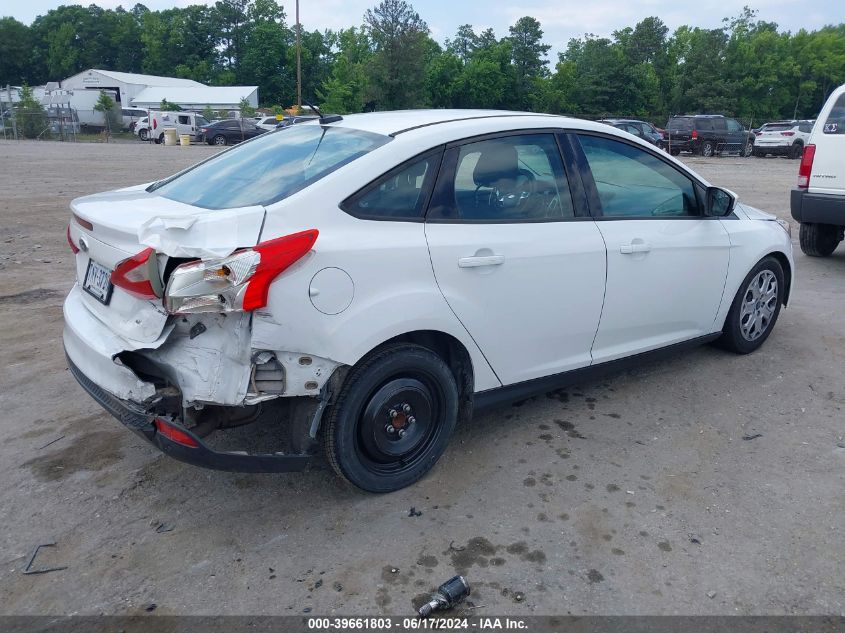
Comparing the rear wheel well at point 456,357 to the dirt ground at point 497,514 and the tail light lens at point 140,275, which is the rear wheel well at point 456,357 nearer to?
the dirt ground at point 497,514

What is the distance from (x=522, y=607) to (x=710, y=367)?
2940 millimetres

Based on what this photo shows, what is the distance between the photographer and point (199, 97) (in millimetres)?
67188

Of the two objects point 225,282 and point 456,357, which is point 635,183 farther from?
point 225,282

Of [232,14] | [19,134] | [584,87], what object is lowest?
[19,134]

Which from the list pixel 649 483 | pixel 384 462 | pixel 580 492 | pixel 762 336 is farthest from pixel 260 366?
pixel 762 336

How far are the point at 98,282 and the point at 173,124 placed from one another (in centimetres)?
4242

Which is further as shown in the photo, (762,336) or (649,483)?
(762,336)

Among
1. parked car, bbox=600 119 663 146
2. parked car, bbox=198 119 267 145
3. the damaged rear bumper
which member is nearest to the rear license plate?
the damaged rear bumper

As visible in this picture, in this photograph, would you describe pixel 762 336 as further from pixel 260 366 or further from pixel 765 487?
pixel 260 366

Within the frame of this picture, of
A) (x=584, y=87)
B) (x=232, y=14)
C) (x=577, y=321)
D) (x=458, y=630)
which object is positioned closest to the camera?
(x=458, y=630)

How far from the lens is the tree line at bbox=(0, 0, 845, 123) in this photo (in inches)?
2158

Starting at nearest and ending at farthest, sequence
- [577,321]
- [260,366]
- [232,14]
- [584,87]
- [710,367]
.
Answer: [260,366]
[577,321]
[710,367]
[584,87]
[232,14]

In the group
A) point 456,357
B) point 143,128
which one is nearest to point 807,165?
point 456,357

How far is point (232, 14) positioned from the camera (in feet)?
331
